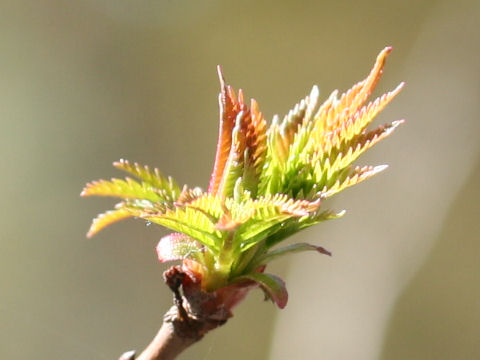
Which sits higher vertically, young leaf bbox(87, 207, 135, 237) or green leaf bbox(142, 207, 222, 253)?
young leaf bbox(87, 207, 135, 237)

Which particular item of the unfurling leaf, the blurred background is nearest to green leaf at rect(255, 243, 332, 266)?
the unfurling leaf

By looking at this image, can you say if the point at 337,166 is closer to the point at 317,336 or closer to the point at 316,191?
the point at 316,191

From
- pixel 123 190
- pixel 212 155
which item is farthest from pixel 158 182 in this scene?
pixel 212 155

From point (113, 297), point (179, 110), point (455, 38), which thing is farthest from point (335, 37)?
point (113, 297)

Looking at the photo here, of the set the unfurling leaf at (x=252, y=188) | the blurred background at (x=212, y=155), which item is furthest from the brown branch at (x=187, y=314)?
the blurred background at (x=212, y=155)

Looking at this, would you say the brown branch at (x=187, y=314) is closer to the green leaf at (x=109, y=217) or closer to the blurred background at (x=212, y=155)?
the green leaf at (x=109, y=217)

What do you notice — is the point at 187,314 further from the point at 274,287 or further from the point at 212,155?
the point at 212,155

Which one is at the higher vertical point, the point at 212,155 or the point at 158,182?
the point at 212,155

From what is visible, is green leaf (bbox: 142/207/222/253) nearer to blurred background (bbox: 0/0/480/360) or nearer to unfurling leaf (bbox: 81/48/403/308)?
unfurling leaf (bbox: 81/48/403/308)
